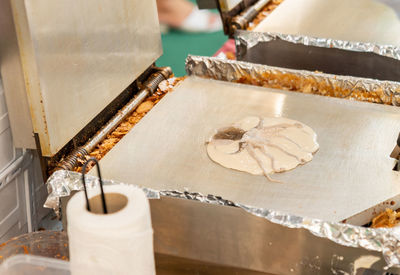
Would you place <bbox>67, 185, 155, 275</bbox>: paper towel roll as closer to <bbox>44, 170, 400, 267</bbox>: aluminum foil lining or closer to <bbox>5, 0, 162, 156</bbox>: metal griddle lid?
<bbox>44, 170, 400, 267</bbox>: aluminum foil lining

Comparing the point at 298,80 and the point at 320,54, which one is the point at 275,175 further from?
the point at 320,54

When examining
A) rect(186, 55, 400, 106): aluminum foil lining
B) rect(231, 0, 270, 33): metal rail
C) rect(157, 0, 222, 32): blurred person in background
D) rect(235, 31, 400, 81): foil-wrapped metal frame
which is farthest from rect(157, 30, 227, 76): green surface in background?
rect(186, 55, 400, 106): aluminum foil lining

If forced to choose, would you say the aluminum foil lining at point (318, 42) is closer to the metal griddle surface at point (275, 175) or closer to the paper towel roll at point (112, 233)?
the metal griddle surface at point (275, 175)

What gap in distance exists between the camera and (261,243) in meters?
1.36

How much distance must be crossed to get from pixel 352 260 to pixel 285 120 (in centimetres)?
65

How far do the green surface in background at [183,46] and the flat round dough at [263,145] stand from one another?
1823 mm

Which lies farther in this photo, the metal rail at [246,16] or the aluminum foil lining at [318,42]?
the metal rail at [246,16]

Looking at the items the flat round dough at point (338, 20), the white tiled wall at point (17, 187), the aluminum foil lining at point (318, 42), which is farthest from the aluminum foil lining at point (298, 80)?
the white tiled wall at point (17, 187)

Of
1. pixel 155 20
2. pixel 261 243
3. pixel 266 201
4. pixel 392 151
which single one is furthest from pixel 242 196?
pixel 155 20

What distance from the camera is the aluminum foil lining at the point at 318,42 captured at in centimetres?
211

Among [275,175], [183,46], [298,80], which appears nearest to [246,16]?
[298,80]

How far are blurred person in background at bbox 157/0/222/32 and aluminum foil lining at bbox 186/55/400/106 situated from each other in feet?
1.04

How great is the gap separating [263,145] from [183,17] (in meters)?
1.29

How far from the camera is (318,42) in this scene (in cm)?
219
